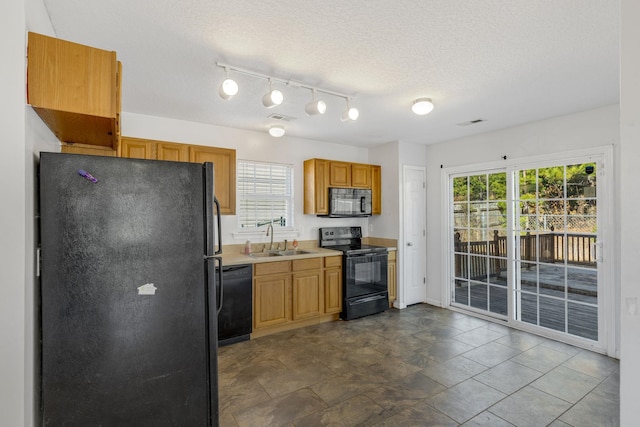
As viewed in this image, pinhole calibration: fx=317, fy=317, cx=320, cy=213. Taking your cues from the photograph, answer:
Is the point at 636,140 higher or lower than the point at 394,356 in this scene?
higher

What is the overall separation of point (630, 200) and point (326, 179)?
3518mm

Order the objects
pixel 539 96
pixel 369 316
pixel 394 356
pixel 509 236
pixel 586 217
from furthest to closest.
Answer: pixel 369 316 < pixel 509 236 < pixel 586 217 < pixel 394 356 < pixel 539 96

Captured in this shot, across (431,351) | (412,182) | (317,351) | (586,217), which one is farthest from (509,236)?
(317,351)

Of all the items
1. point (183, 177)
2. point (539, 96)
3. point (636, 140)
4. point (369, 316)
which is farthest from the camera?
point (369, 316)

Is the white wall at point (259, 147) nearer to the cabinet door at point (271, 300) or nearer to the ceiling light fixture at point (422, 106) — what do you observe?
the cabinet door at point (271, 300)

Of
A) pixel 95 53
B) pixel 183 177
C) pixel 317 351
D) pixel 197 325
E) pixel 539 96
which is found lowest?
pixel 317 351

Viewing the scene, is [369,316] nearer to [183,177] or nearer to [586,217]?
[586,217]

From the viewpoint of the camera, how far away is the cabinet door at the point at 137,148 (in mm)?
3172

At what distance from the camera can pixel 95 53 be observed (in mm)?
1461

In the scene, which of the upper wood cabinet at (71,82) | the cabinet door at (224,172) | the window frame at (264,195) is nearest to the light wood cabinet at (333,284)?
the window frame at (264,195)

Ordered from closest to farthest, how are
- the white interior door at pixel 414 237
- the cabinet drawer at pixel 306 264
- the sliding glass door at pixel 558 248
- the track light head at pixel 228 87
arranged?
the track light head at pixel 228 87
the sliding glass door at pixel 558 248
the cabinet drawer at pixel 306 264
the white interior door at pixel 414 237

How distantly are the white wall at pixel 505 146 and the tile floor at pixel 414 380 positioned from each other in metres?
1.40

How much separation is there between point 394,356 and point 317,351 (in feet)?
2.56

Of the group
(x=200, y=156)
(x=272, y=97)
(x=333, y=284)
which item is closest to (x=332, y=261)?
(x=333, y=284)
